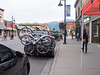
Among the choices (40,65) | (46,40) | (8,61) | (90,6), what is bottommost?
(40,65)

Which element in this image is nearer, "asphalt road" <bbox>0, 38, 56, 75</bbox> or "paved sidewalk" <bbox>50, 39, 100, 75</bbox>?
"paved sidewalk" <bbox>50, 39, 100, 75</bbox>

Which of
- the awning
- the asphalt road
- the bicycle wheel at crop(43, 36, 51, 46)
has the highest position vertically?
the awning

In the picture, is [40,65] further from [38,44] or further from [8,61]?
[8,61]

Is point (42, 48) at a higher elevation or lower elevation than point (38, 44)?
lower

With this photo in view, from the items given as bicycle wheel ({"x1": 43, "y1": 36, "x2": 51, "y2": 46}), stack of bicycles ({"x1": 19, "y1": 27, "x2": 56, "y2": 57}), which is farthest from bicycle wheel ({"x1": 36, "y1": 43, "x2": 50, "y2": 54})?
bicycle wheel ({"x1": 43, "y1": 36, "x2": 51, "y2": 46})

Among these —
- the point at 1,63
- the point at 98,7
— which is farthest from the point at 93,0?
the point at 1,63

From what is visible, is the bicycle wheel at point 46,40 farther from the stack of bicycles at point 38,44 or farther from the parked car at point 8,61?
the parked car at point 8,61

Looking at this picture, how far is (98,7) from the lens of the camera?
513 centimetres

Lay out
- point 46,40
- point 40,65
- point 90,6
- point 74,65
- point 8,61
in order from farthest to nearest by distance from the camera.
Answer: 1. point 46,40
2. point 40,65
3. point 74,65
4. point 90,6
5. point 8,61

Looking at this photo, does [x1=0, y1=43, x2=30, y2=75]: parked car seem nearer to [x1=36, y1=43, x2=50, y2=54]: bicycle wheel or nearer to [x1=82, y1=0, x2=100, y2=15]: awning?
[x1=82, y1=0, x2=100, y2=15]: awning

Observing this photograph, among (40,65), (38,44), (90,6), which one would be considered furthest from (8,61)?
(38,44)

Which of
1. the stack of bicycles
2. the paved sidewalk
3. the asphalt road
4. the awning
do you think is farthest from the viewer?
the stack of bicycles

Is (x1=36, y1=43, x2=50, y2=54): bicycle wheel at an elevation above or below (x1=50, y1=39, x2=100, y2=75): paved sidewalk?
above

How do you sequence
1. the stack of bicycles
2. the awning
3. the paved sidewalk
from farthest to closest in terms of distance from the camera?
the stack of bicycles < the paved sidewalk < the awning
